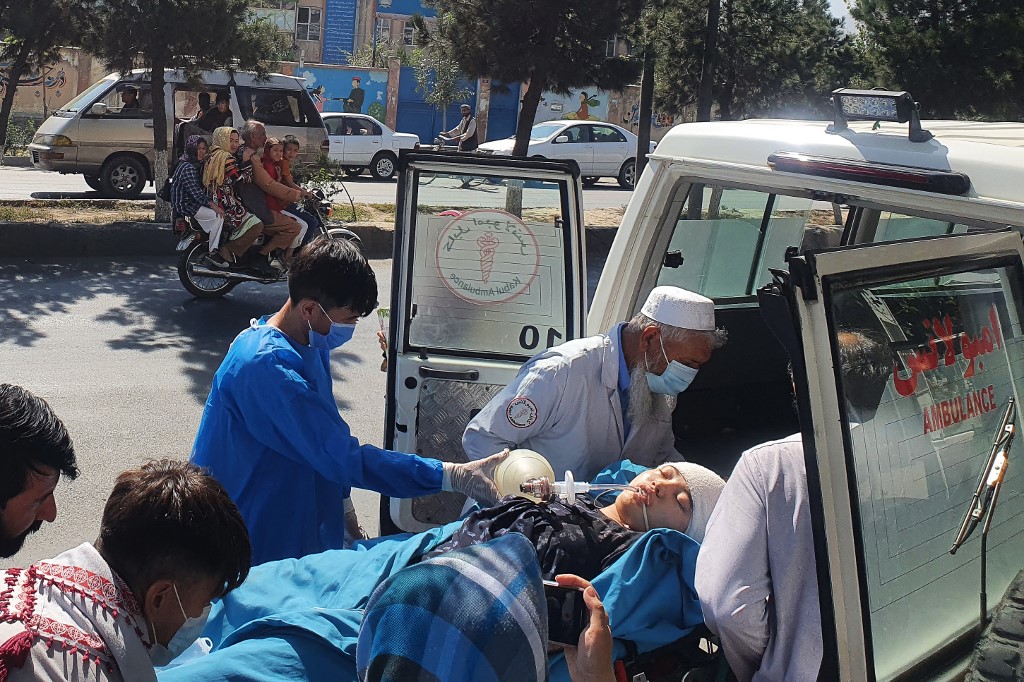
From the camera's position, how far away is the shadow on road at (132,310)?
28.1 feet

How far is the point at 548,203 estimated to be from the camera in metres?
4.79

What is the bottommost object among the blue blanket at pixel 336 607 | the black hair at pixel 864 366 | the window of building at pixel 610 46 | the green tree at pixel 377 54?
the blue blanket at pixel 336 607

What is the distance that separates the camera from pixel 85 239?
11805 mm

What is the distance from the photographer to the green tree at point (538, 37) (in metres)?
14.0

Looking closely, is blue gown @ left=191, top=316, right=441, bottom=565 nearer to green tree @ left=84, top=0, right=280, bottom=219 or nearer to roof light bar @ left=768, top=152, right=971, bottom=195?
roof light bar @ left=768, top=152, right=971, bottom=195

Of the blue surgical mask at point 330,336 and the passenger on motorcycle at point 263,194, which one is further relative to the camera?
the passenger on motorcycle at point 263,194

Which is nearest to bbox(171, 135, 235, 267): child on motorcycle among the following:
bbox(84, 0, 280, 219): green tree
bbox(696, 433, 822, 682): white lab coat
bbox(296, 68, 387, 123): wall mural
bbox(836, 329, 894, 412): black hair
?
bbox(84, 0, 280, 219): green tree

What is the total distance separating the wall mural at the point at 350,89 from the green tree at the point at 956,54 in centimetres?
2323

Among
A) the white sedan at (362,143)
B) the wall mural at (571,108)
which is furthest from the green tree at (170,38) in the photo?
the wall mural at (571,108)

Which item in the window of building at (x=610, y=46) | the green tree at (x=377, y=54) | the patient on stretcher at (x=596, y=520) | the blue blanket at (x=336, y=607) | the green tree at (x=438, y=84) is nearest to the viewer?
the blue blanket at (x=336, y=607)

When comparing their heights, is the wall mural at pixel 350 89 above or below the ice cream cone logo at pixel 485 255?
above

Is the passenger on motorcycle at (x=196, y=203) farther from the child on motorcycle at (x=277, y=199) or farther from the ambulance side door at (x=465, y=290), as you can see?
the ambulance side door at (x=465, y=290)

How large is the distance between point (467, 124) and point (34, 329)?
13.9 m

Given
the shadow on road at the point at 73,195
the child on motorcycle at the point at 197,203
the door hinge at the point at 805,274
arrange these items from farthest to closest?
the shadow on road at the point at 73,195
the child on motorcycle at the point at 197,203
the door hinge at the point at 805,274
